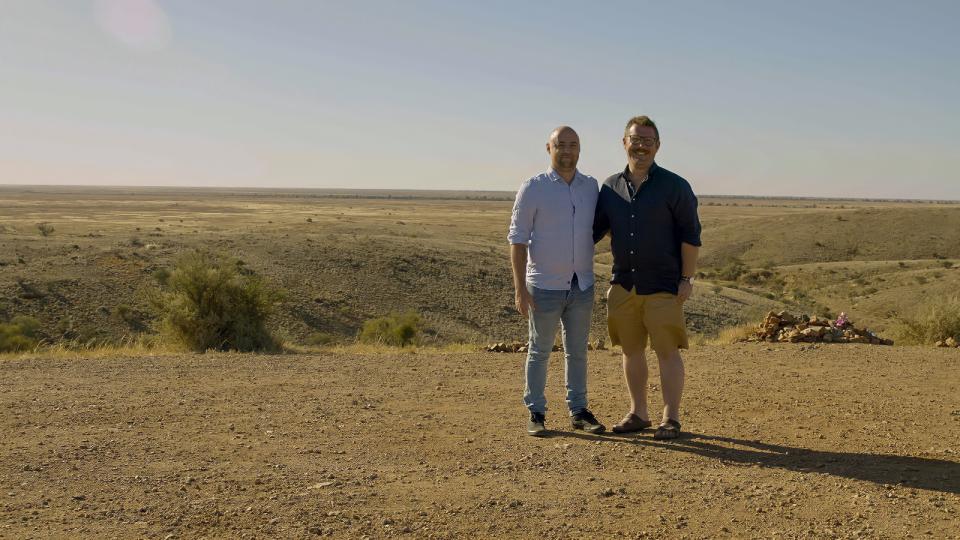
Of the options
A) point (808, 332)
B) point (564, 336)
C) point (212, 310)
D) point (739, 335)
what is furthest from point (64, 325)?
point (808, 332)

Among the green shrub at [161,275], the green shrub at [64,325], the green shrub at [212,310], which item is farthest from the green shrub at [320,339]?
the green shrub at [64,325]

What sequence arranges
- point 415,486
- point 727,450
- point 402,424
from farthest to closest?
point 402,424, point 727,450, point 415,486

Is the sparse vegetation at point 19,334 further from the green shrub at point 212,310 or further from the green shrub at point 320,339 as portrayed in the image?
the green shrub at point 320,339

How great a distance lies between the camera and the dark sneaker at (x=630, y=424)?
17.1 ft

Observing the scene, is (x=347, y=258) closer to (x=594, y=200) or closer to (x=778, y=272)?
(x=594, y=200)

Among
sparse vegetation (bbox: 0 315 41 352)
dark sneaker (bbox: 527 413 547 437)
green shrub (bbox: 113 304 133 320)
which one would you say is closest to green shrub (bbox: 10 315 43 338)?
sparse vegetation (bbox: 0 315 41 352)

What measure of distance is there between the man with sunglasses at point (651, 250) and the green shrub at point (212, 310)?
27.6ft

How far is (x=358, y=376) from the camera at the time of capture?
7.86 metres

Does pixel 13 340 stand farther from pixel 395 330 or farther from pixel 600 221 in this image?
pixel 600 221

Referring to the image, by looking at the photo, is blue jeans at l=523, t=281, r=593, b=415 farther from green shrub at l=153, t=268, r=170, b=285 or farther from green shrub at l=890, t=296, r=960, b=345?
green shrub at l=153, t=268, r=170, b=285

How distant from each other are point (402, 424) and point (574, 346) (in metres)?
1.61

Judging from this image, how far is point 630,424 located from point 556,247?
1.49m

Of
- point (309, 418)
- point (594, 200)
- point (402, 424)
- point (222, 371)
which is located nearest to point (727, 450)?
point (594, 200)

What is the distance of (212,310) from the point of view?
13203 mm
